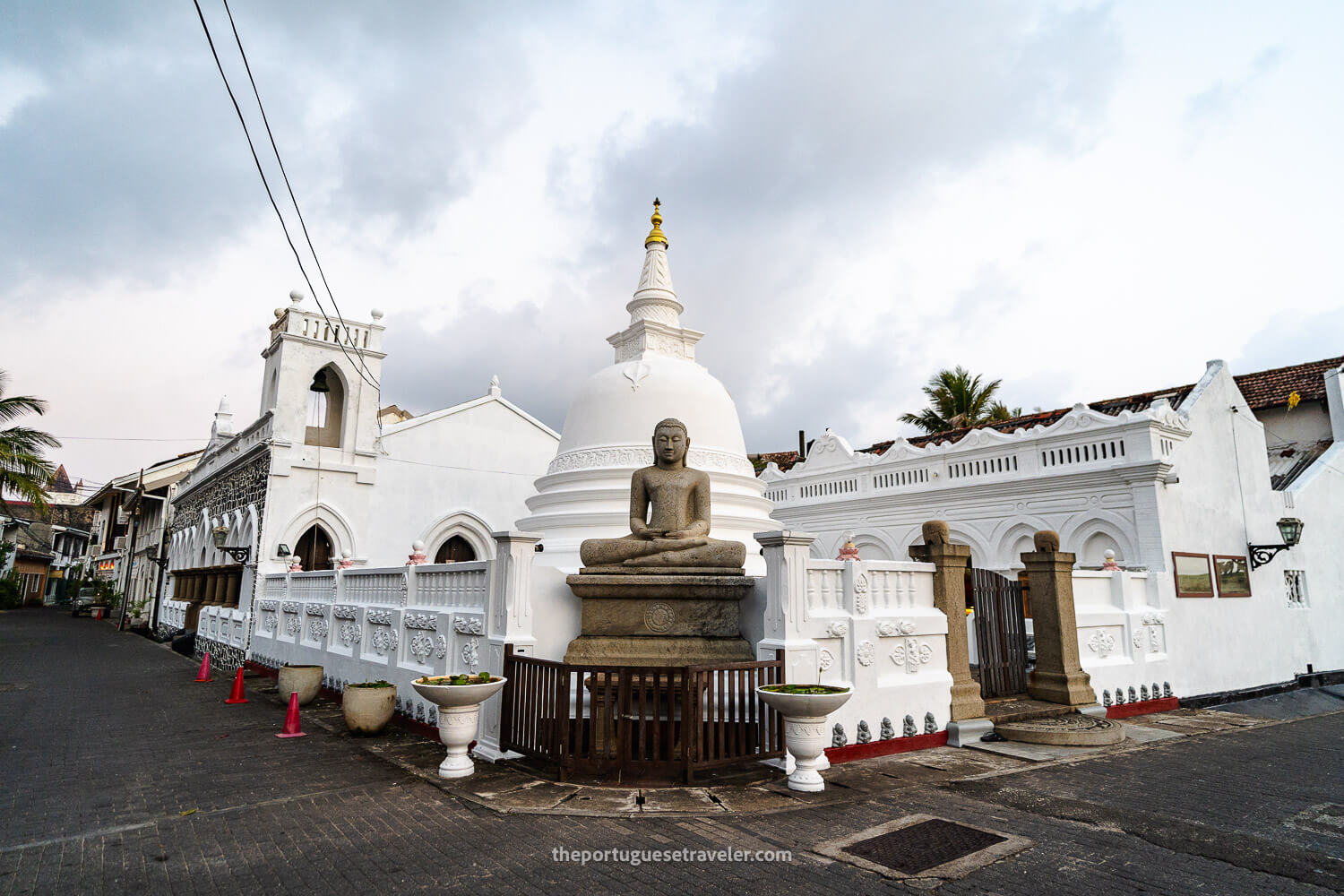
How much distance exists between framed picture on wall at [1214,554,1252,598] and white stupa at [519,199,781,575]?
8.41m

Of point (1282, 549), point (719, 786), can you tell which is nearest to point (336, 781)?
point (719, 786)

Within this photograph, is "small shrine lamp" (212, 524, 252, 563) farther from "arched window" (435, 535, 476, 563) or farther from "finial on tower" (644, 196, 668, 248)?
"finial on tower" (644, 196, 668, 248)

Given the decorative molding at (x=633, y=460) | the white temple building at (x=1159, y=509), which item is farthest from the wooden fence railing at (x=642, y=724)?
the white temple building at (x=1159, y=509)

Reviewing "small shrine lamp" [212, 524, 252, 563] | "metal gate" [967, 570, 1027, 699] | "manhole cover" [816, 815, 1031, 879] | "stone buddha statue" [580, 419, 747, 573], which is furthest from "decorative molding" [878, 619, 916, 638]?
"small shrine lamp" [212, 524, 252, 563]

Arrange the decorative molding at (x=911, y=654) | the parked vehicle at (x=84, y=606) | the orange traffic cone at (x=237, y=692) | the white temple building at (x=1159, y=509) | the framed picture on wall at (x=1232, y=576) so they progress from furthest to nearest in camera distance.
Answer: the parked vehicle at (x=84, y=606)
the framed picture on wall at (x=1232, y=576)
the white temple building at (x=1159, y=509)
the orange traffic cone at (x=237, y=692)
the decorative molding at (x=911, y=654)

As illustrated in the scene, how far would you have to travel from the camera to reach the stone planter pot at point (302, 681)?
36.0ft

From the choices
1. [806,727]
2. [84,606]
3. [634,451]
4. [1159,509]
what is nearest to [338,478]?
[634,451]

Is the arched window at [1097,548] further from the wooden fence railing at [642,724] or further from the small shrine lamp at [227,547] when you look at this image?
the small shrine lamp at [227,547]

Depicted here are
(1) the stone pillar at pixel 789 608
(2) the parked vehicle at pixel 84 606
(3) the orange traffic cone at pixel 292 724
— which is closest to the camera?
(1) the stone pillar at pixel 789 608

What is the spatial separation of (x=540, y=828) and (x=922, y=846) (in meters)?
2.59

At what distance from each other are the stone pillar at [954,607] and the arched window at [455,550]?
14.4m

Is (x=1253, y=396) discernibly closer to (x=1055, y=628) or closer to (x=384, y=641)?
(x=1055, y=628)

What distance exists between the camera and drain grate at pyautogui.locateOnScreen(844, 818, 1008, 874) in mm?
4633

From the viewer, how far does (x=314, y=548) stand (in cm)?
1750
